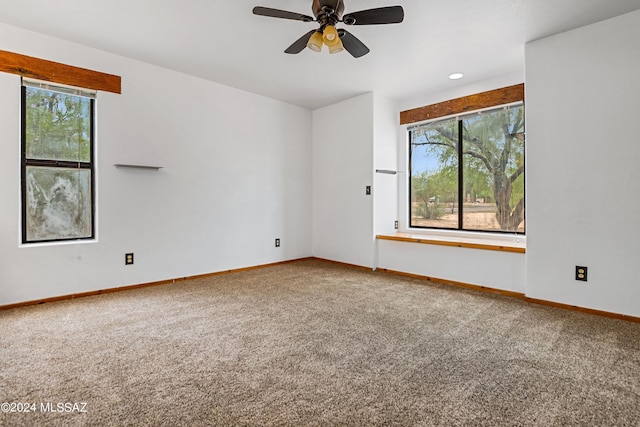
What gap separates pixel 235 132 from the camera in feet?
14.6

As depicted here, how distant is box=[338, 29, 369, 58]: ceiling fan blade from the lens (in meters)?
2.46

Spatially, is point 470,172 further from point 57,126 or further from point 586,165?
point 57,126

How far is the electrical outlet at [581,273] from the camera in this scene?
2.83m

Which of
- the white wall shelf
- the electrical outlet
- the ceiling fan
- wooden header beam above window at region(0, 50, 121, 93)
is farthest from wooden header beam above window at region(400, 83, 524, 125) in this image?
wooden header beam above window at region(0, 50, 121, 93)

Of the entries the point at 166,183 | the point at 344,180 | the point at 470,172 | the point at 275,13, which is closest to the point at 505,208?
the point at 470,172

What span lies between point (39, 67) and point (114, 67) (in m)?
0.62

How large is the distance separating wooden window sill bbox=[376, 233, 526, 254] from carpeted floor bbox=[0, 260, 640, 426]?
563 millimetres

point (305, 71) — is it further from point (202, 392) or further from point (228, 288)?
point (202, 392)

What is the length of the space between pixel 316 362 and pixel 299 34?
2.71 m

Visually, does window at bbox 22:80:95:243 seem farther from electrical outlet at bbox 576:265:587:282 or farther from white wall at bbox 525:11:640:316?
electrical outlet at bbox 576:265:587:282

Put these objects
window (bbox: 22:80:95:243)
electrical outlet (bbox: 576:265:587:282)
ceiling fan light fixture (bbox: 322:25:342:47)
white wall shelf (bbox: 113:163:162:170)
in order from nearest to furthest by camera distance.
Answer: ceiling fan light fixture (bbox: 322:25:342:47) → electrical outlet (bbox: 576:265:587:282) → window (bbox: 22:80:95:243) → white wall shelf (bbox: 113:163:162:170)

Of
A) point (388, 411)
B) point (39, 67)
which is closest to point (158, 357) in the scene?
point (388, 411)

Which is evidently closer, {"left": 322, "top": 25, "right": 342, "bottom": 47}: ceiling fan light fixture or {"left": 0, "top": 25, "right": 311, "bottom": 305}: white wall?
{"left": 322, "top": 25, "right": 342, "bottom": 47}: ceiling fan light fixture

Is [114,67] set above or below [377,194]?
above
